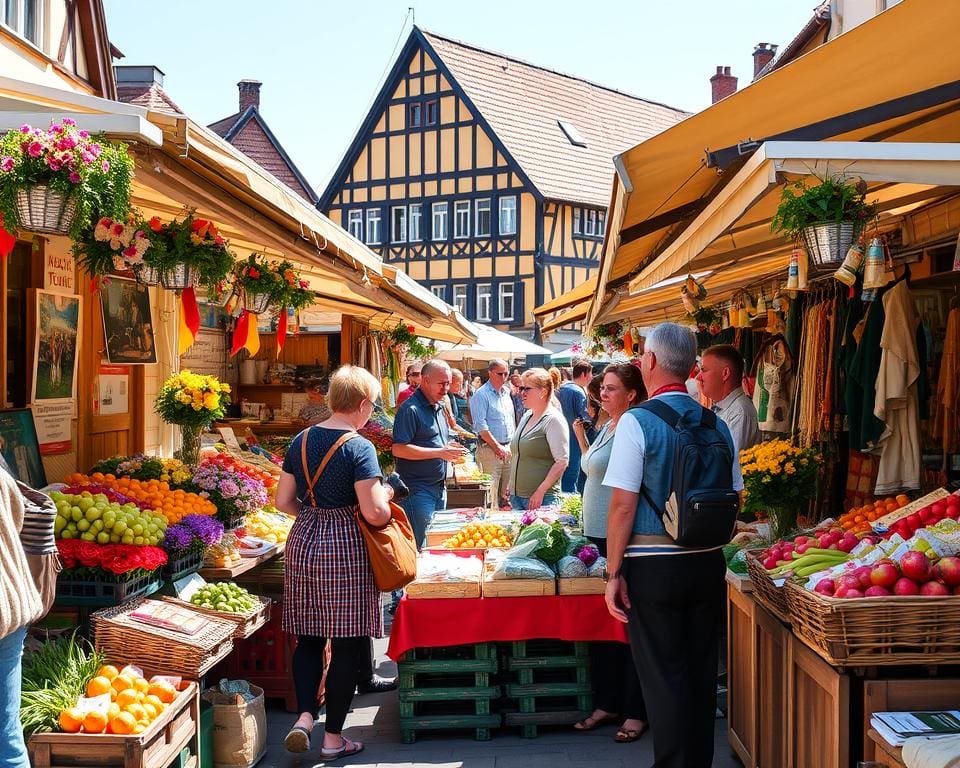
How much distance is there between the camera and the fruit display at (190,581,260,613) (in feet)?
15.7

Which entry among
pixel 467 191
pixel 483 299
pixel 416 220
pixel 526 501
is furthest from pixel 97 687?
pixel 416 220

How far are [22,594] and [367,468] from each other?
1715 millimetres

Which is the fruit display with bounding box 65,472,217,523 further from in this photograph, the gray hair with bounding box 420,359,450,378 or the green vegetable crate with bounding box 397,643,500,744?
the gray hair with bounding box 420,359,450,378

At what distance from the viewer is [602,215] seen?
31.6 m

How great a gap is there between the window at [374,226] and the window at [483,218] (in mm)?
3251

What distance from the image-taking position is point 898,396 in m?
5.65

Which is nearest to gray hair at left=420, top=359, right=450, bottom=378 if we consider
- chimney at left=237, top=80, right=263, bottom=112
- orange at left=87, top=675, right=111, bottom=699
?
orange at left=87, top=675, right=111, bottom=699

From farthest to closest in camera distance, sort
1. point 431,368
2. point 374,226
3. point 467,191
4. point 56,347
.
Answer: point 374,226
point 467,191
point 431,368
point 56,347

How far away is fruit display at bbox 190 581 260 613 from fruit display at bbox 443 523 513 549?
1423mm

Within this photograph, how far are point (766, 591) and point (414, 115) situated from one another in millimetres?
27711

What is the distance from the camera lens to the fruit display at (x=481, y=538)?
5.96m

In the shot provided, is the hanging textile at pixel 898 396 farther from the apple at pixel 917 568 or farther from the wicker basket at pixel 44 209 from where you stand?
the wicker basket at pixel 44 209

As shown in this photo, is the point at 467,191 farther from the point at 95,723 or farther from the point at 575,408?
the point at 95,723

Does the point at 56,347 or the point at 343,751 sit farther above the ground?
the point at 56,347
